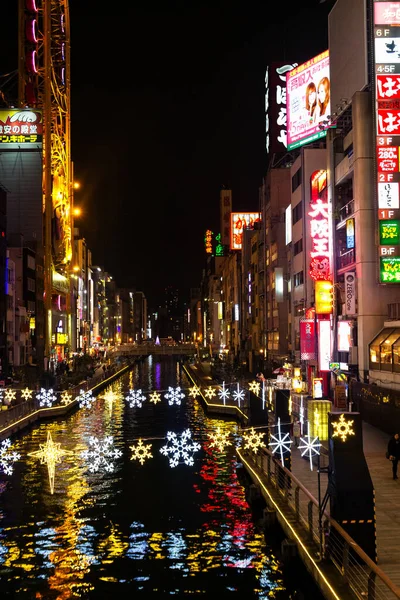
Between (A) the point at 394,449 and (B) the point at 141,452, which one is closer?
(A) the point at 394,449

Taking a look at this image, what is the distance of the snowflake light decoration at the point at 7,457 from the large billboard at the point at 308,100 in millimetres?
36878

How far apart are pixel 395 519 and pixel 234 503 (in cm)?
891

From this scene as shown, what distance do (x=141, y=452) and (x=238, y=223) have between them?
321 ft

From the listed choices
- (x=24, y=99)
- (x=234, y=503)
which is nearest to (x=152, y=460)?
(x=234, y=503)

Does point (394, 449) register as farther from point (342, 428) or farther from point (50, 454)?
point (50, 454)

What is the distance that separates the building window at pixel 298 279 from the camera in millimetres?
65619

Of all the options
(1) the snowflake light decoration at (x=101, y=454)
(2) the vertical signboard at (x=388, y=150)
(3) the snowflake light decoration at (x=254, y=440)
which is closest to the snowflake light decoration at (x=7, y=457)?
(1) the snowflake light decoration at (x=101, y=454)

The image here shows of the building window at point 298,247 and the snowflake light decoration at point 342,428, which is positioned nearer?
the snowflake light decoration at point 342,428

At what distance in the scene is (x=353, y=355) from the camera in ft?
147

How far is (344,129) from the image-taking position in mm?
49500

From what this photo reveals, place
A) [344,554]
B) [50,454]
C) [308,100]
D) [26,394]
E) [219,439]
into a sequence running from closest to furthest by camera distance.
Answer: [344,554]
[50,454]
[219,439]
[26,394]
[308,100]

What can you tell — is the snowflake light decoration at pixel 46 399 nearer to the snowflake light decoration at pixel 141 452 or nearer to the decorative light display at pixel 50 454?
the decorative light display at pixel 50 454

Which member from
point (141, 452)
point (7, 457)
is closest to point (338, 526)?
point (141, 452)

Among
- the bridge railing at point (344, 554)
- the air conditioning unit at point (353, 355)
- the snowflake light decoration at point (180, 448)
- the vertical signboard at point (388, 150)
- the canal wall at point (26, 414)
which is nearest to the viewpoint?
the bridge railing at point (344, 554)
